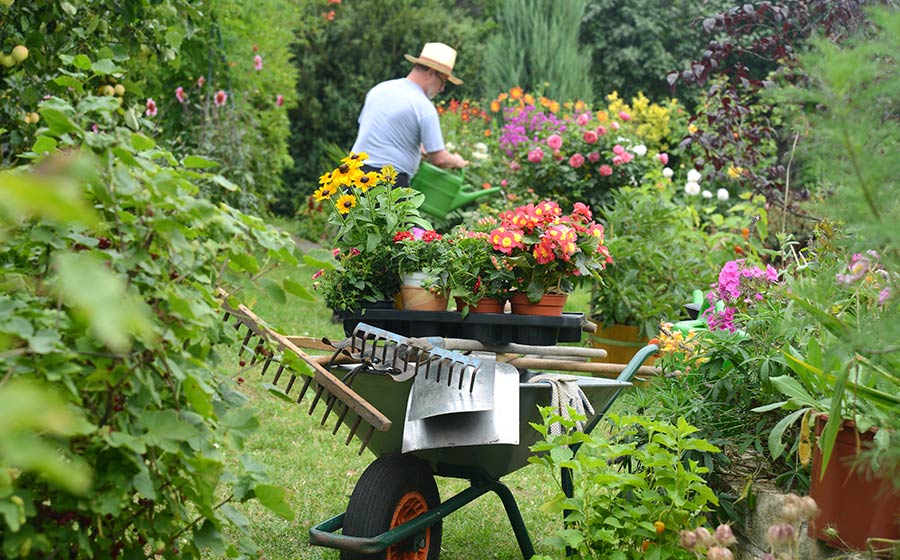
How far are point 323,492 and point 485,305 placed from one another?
4.20 feet

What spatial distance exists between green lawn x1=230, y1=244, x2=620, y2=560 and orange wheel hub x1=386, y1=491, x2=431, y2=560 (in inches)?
15.0

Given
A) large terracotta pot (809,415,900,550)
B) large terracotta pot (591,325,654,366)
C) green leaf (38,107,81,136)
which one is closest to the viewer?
green leaf (38,107,81,136)

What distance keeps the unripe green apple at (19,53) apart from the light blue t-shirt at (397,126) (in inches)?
95.7

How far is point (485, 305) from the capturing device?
8.33 feet

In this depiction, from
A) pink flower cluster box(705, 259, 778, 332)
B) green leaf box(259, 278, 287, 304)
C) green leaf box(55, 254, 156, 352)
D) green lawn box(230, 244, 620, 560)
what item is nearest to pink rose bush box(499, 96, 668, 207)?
green lawn box(230, 244, 620, 560)

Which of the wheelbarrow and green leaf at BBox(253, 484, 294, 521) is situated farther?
the wheelbarrow

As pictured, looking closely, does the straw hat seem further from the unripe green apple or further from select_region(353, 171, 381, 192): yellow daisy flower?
select_region(353, 171, 381, 192): yellow daisy flower

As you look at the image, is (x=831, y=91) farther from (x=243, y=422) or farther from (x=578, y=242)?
(x=578, y=242)

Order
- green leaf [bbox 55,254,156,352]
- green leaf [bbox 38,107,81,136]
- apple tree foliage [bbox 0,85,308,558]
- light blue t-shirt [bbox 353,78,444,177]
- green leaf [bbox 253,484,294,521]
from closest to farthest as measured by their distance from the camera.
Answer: green leaf [bbox 55,254,156,352] < apple tree foliage [bbox 0,85,308,558] < green leaf [bbox 38,107,81,136] < green leaf [bbox 253,484,294,521] < light blue t-shirt [bbox 353,78,444,177]

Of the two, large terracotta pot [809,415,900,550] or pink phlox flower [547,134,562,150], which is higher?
pink phlox flower [547,134,562,150]

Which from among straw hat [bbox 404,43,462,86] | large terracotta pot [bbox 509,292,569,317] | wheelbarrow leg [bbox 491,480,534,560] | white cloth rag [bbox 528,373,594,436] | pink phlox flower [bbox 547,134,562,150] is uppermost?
straw hat [bbox 404,43,462,86]

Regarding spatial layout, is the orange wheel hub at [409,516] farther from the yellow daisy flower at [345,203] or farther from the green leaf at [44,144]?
the green leaf at [44,144]

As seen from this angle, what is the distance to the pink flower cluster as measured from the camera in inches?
113

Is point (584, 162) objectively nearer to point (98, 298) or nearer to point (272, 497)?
point (272, 497)
